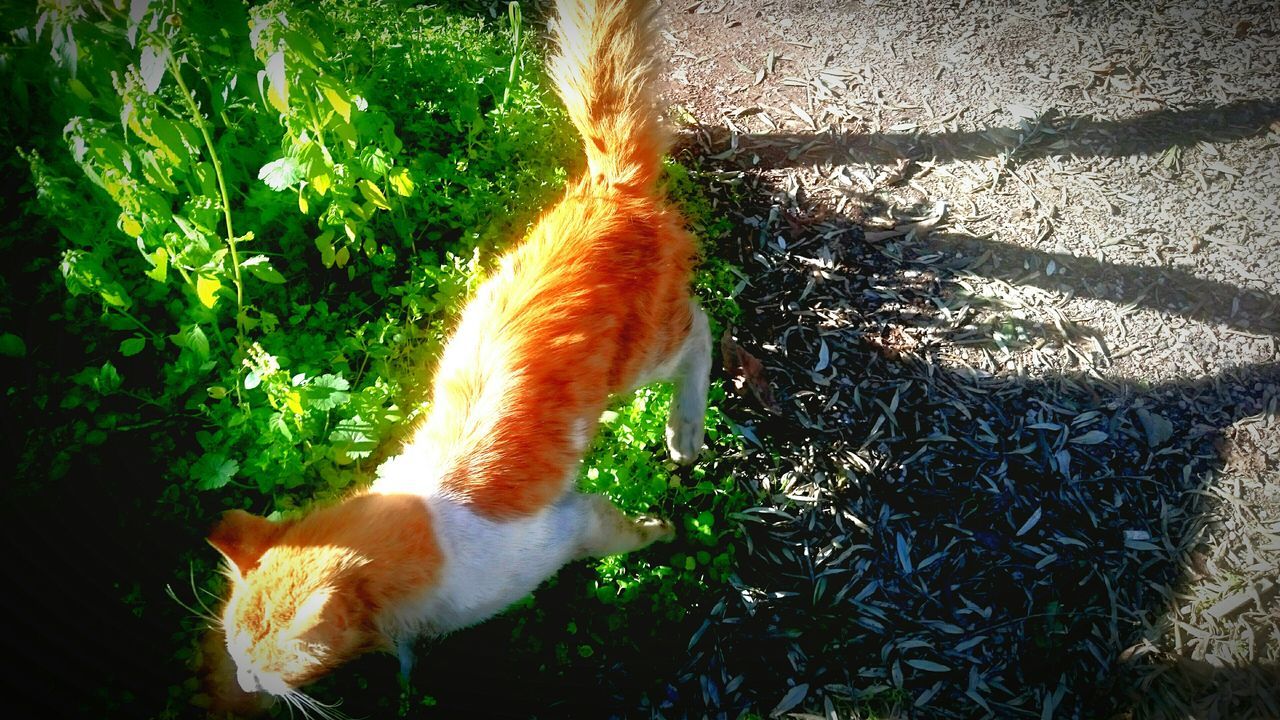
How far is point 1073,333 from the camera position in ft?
12.3

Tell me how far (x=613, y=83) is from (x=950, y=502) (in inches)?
95.3

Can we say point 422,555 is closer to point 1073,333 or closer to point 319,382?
point 319,382

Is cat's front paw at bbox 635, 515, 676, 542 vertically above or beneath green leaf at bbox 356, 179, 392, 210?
beneath

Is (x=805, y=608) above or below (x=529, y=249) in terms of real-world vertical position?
below

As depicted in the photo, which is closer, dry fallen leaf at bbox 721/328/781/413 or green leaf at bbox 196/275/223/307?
green leaf at bbox 196/275/223/307

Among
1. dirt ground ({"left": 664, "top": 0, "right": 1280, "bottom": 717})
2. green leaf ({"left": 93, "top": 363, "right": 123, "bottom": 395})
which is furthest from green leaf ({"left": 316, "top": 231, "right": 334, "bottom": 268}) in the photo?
dirt ground ({"left": 664, "top": 0, "right": 1280, "bottom": 717})

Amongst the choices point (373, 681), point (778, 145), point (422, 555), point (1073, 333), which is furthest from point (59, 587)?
point (1073, 333)

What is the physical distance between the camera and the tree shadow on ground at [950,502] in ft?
9.60

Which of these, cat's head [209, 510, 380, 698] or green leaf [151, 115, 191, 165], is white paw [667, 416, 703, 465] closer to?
cat's head [209, 510, 380, 698]

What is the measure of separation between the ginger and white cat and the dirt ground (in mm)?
944

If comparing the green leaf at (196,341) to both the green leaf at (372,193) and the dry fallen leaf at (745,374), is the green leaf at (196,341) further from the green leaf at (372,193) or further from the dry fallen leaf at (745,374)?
the dry fallen leaf at (745,374)

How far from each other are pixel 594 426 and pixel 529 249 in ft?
2.45

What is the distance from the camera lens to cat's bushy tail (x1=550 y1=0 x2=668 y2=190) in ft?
8.98

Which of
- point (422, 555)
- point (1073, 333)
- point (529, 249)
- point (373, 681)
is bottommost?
point (1073, 333)
